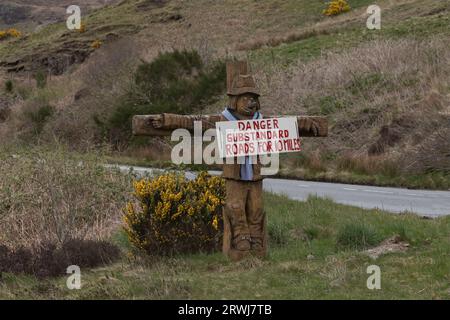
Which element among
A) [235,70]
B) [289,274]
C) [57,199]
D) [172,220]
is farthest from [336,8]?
[289,274]

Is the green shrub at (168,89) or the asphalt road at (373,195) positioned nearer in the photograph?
the asphalt road at (373,195)

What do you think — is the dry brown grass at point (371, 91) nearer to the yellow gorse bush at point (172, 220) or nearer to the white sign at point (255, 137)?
the yellow gorse bush at point (172, 220)

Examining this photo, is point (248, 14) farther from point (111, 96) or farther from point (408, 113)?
point (408, 113)

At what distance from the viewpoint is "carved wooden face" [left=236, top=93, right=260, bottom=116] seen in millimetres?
8242

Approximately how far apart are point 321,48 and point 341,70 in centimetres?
606

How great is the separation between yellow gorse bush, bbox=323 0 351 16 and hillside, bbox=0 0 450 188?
816 millimetres

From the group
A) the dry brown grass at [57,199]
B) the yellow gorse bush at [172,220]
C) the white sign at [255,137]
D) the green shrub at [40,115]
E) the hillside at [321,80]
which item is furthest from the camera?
the green shrub at [40,115]

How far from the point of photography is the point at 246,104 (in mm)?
8242

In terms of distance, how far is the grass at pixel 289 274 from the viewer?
A: 22.2 ft

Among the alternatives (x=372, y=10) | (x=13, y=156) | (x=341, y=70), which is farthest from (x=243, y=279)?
(x=372, y=10)

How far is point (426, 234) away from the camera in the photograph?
9227 mm

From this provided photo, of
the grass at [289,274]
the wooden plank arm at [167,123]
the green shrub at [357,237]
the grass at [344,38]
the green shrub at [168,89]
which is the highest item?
the grass at [344,38]

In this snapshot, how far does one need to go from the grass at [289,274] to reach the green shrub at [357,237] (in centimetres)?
1

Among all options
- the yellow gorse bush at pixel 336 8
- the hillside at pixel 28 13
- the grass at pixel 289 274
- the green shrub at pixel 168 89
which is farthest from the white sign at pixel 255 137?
the hillside at pixel 28 13
